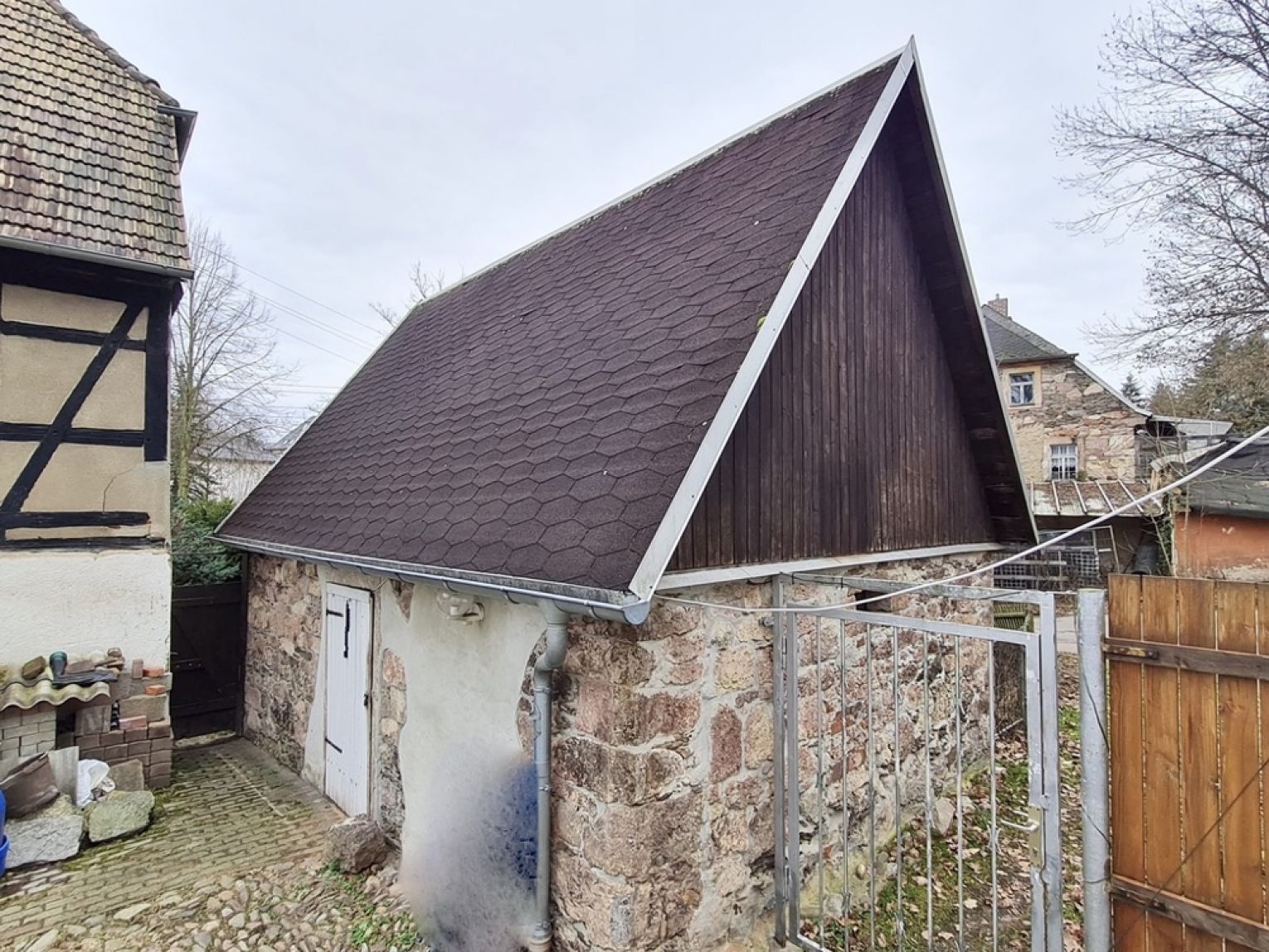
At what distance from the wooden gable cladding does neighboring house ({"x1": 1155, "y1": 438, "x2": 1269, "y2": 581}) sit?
6.25 m

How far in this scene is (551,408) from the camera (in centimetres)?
436

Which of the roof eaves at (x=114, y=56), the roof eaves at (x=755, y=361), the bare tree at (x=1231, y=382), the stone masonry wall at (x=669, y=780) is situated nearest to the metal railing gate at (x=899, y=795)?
the stone masonry wall at (x=669, y=780)

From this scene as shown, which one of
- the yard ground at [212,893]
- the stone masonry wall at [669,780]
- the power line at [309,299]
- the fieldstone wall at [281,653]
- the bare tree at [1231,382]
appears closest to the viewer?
the stone masonry wall at [669,780]

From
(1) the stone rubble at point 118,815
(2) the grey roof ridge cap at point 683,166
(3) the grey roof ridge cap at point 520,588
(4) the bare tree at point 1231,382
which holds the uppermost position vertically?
(2) the grey roof ridge cap at point 683,166

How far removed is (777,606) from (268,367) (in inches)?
690

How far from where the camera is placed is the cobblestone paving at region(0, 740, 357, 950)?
14.1 feet

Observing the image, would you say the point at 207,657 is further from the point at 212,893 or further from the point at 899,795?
the point at 899,795

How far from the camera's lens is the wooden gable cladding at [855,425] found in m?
3.65

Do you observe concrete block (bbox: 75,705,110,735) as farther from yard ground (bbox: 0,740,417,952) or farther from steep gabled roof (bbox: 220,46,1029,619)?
steep gabled roof (bbox: 220,46,1029,619)

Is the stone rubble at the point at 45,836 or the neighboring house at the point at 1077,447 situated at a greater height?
the neighboring house at the point at 1077,447

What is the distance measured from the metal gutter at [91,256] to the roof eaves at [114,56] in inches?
100

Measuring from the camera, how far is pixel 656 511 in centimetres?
291

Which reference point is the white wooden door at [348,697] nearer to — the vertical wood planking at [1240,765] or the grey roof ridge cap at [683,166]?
the grey roof ridge cap at [683,166]

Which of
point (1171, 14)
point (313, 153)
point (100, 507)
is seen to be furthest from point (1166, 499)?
point (313, 153)
